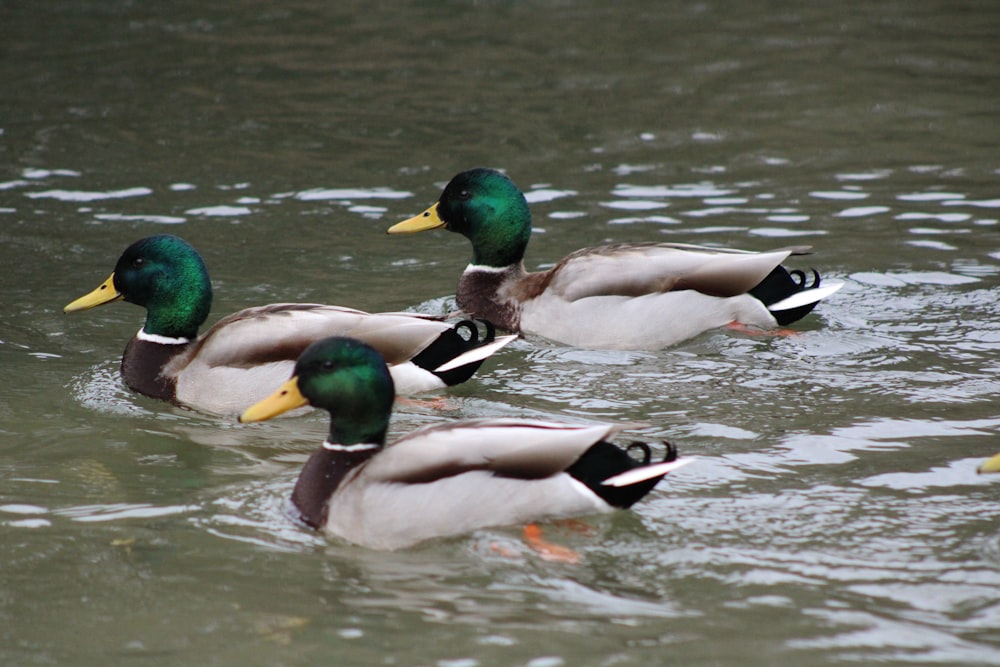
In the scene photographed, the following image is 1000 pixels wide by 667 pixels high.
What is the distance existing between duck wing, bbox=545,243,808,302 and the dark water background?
1.14ft

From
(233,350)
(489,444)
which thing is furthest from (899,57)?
(489,444)

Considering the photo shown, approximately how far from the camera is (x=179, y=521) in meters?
5.91

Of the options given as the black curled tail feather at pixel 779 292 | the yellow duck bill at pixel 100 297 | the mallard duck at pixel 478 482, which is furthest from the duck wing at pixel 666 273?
the mallard duck at pixel 478 482

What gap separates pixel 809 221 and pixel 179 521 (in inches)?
232

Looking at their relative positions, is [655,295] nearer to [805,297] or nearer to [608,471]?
[805,297]

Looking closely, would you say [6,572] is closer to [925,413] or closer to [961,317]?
[925,413]

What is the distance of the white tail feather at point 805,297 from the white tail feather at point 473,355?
186cm

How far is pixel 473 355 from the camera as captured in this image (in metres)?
7.30

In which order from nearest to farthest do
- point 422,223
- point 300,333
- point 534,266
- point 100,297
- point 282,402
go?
1. point 282,402
2. point 300,333
3. point 100,297
4. point 422,223
5. point 534,266

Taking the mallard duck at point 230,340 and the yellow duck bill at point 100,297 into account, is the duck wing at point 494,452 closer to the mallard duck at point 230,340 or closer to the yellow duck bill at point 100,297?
the mallard duck at point 230,340

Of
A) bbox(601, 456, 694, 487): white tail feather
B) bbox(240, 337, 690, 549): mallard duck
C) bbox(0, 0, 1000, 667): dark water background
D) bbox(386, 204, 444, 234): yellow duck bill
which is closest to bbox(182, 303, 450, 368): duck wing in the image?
bbox(0, 0, 1000, 667): dark water background

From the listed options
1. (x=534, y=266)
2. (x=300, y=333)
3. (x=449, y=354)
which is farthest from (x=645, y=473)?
(x=534, y=266)

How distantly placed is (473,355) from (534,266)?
2.60 m

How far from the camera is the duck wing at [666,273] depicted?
8.25 m
